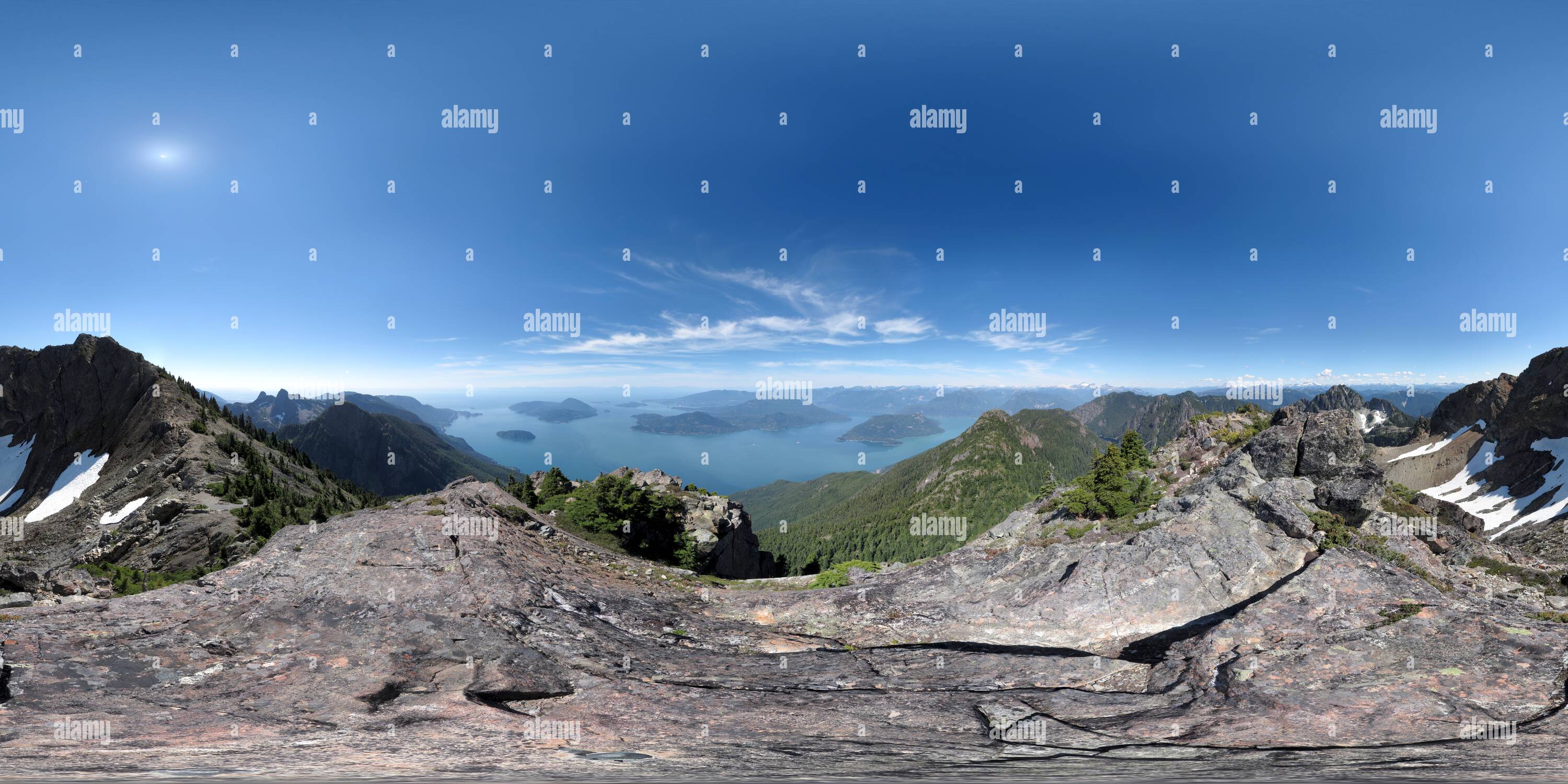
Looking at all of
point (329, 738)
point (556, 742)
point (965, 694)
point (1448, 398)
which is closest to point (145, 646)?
point (329, 738)

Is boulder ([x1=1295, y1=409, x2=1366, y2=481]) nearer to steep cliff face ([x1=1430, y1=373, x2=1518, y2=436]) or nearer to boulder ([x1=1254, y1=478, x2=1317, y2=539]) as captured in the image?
boulder ([x1=1254, y1=478, x2=1317, y2=539])

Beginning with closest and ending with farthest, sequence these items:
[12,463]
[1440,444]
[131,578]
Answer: [131,578] < [12,463] < [1440,444]

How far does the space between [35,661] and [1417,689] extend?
23259 millimetres

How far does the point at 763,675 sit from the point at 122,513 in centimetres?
7660

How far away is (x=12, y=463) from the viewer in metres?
99.5

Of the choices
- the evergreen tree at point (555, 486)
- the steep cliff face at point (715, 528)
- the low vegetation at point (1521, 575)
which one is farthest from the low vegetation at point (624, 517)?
the low vegetation at point (1521, 575)

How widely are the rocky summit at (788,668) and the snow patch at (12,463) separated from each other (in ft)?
484

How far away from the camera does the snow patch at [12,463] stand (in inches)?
3725

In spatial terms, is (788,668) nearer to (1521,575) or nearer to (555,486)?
(1521,575)

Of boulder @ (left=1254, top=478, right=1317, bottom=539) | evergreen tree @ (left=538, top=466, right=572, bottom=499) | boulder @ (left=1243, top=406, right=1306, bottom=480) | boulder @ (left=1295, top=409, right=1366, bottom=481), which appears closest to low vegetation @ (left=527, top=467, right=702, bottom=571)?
evergreen tree @ (left=538, top=466, right=572, bottom=499)

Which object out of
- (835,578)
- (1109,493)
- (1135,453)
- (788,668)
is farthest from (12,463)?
(1135,453)

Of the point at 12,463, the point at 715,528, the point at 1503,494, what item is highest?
the point at 12,463

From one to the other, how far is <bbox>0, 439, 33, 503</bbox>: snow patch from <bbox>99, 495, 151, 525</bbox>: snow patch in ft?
257

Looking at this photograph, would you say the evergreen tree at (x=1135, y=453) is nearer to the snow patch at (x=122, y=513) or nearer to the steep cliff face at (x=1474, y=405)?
the snow patch at (x=122, y=513)
